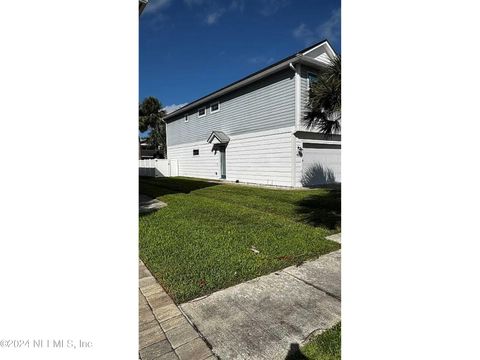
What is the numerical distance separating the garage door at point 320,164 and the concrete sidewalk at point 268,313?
8.35 metres

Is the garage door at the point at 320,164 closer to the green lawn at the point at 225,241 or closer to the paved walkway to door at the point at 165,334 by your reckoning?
the green lawn at the point at 225,241

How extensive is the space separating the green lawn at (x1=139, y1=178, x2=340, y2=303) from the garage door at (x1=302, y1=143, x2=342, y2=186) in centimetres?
418

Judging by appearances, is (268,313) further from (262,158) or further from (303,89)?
(262,158)

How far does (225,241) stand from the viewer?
13.1 feet

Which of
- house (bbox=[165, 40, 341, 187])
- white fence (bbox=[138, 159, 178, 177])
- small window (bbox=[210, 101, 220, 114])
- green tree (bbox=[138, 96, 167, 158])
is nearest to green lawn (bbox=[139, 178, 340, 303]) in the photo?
house (bbox=[165, 40, 341, 187])

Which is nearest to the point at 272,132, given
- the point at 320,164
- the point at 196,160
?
the point at 320,164

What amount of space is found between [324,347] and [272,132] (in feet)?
32.8

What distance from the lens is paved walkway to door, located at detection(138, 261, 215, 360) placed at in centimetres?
175
